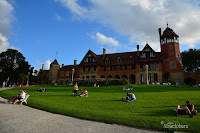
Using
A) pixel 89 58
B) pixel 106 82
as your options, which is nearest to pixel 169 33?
pixel 106 82

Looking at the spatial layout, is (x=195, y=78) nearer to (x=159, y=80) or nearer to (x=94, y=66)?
(x=159, y=80)

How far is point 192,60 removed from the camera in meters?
49.2

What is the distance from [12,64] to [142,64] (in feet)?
154

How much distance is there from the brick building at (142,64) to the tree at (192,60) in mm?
13232

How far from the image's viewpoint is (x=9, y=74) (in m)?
46.6

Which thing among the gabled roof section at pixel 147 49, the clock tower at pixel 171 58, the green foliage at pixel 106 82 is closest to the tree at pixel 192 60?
the clock tower at pixel 171 58

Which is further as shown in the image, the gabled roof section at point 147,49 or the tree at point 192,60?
the tree at point 192,60

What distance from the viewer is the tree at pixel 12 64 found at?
153ft

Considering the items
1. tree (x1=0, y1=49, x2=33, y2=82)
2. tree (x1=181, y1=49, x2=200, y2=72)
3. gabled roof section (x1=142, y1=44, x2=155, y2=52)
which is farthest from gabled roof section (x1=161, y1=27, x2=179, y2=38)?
tree (x1=0, y1=49, x2=33, y2=82)

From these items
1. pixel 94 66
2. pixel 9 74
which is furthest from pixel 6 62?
pixel 94 66

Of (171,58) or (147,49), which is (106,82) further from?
(171,58)

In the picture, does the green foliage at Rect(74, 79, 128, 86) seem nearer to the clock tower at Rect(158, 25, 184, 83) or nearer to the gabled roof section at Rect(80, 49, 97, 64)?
the gabled roof section at Rect(80, 49, 97, 64)

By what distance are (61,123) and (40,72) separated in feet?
212

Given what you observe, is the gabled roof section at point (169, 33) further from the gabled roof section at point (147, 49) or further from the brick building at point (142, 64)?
the gabled roof section at point (147, 49)
